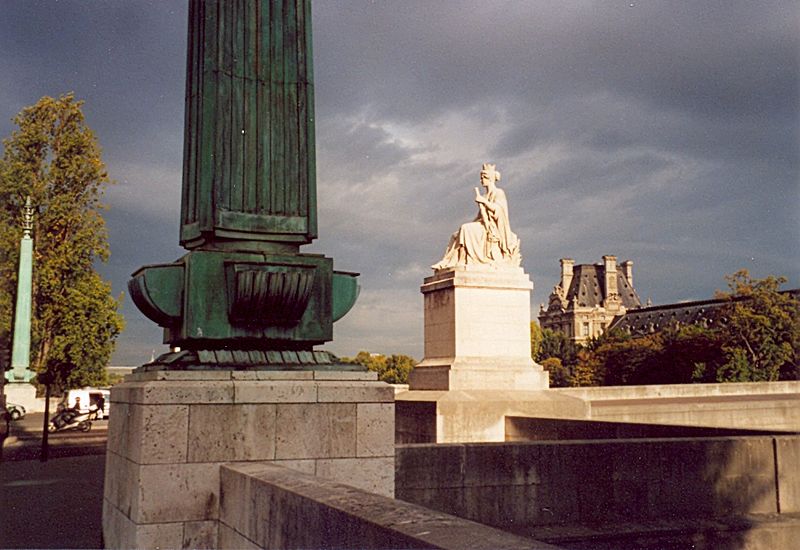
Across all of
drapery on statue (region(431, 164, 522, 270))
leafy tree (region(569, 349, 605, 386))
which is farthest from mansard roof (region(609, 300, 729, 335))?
drapery on statue (region(431, 164, 522, 270))

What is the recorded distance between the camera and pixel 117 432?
22.4ft

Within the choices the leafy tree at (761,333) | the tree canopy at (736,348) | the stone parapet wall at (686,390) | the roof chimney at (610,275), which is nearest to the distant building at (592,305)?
the roof chimney at (610,275)

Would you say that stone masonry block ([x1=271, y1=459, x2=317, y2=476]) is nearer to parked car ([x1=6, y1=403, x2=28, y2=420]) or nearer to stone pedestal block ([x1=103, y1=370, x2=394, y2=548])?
stone pedestal block ([x1=103, y1=370, x2=394, y2=548])

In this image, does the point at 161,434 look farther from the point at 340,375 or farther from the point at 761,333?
the point at 761,333

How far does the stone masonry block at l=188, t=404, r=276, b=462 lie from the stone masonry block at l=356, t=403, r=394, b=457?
0.74 m

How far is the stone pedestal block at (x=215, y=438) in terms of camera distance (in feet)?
19.2

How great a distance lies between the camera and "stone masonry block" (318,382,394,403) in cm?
644

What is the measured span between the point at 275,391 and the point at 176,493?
1029 millimetres

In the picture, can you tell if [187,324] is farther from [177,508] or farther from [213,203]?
[177,508]

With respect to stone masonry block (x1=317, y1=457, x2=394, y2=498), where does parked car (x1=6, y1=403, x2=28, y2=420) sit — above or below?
below

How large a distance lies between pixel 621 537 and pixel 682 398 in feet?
82.2

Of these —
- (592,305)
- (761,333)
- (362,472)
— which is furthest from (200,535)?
(592,305)

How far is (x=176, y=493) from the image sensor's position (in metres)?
5.86

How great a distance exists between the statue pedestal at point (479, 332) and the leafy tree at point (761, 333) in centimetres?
4756
